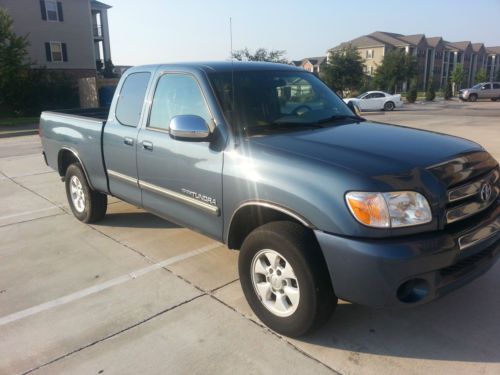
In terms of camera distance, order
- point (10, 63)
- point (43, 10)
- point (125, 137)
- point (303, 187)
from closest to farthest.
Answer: point (303, 187) → point (125, 137) → point (10, 63) → point (43, 10)

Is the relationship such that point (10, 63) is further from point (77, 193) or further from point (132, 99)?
point (132, 99)

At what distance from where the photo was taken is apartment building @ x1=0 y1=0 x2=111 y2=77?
33.0 m

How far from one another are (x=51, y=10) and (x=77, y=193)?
35058 mm

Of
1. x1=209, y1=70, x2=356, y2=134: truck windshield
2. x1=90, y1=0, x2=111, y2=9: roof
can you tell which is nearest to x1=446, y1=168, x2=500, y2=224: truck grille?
x1=209, y1=70, x2=356, y2=134: truck windshield

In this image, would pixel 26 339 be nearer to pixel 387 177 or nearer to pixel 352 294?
pixel 352 294

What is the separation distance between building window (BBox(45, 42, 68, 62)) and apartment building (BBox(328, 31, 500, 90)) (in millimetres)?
44512

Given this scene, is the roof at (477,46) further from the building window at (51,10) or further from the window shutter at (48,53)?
the window shutter at (48,53)

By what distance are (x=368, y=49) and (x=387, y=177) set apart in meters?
82.5

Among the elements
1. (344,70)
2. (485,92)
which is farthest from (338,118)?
(485,92)

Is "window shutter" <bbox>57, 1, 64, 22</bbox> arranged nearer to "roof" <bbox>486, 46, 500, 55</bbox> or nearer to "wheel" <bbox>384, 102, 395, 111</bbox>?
"wheel" <bbox>384, 102, 395, 111</bbox>

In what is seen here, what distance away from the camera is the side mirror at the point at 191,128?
10.4 ft

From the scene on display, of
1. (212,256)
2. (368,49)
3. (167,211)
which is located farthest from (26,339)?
(368,49)

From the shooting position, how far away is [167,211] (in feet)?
13.1

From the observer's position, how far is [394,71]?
172ft
